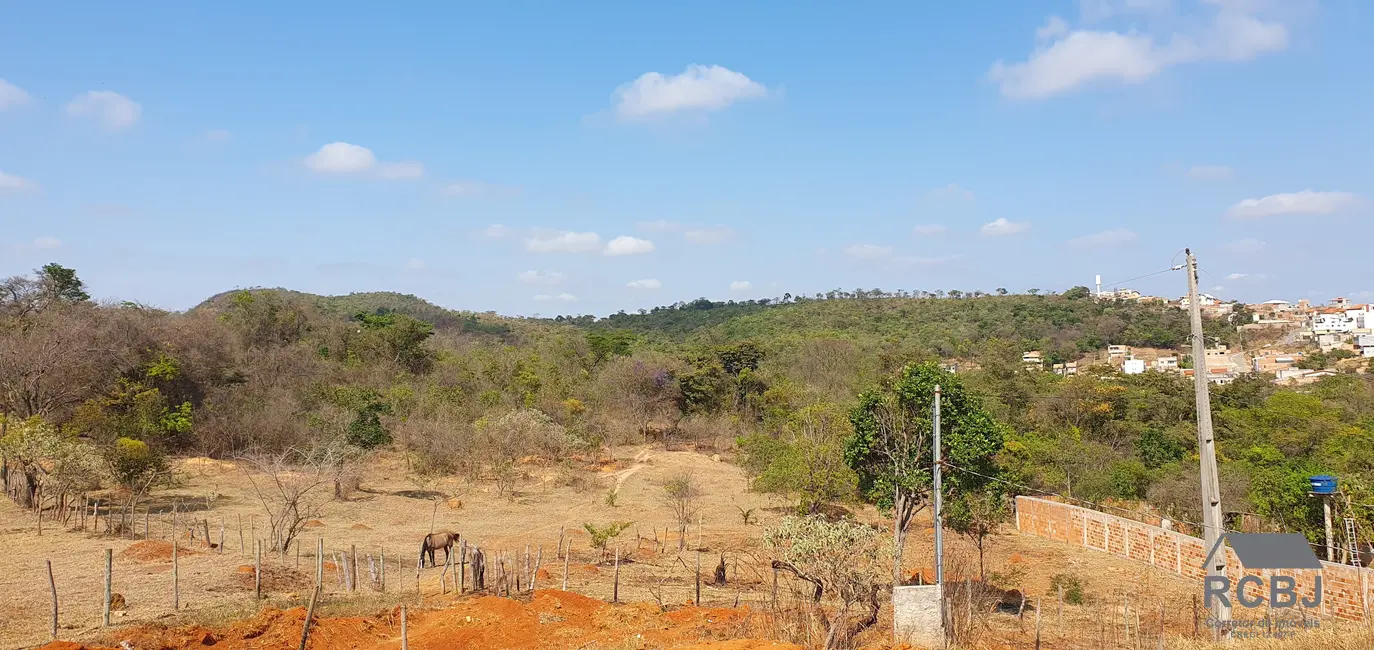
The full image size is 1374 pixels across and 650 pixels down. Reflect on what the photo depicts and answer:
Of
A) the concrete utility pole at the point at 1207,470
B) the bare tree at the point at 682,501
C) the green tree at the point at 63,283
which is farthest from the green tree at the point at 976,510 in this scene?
the green tree at the point at 63,283

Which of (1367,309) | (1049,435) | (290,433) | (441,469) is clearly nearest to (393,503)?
(441,469)

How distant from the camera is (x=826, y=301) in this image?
100m

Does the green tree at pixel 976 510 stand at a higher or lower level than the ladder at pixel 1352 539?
higher

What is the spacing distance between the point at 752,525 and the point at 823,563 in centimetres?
1303

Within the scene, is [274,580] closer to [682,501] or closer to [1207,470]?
[682,501]

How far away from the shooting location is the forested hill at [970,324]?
231ft

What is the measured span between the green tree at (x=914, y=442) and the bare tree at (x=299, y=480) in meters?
11.2

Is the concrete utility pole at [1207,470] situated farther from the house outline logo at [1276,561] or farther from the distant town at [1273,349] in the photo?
the distant town at [1273,349]

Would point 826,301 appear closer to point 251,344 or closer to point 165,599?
point 251,344

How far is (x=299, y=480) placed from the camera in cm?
1825

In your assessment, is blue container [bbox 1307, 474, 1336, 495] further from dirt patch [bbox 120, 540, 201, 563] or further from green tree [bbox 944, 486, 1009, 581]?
dirt patch [bbox 120, 540, 201, 563]

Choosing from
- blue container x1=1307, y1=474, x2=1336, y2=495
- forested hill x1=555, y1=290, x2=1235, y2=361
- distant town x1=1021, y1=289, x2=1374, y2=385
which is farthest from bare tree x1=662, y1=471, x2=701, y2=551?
forested hill x1=555, y1=290, x2=1235, y2=361

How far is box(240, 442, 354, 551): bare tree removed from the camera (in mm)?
18453

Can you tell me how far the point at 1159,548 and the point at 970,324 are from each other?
200 feet
